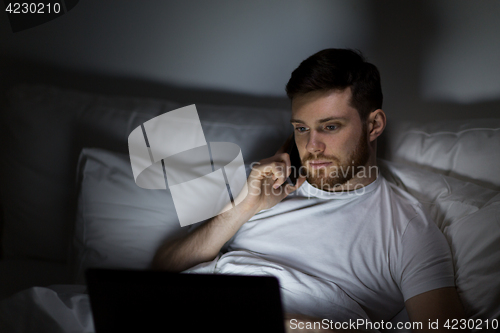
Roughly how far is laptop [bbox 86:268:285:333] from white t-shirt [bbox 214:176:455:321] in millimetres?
393

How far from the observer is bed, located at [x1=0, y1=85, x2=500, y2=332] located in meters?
0.99

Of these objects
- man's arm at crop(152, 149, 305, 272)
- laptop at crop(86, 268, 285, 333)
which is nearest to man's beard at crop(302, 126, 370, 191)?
man's arm at crop(152, 149, 305, 272)

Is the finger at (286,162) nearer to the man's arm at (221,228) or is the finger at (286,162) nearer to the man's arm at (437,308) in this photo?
the man's arm at (221,228)

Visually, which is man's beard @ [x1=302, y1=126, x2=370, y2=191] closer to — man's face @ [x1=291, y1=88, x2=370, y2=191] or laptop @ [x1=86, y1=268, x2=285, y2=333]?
man's face @ [x1=291, y1=88, x2=370, y2=191]

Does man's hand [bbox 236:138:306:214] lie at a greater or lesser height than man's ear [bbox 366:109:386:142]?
lesser

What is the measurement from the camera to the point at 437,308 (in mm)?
793

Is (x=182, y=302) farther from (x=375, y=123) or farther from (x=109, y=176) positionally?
(x=375, y=123)

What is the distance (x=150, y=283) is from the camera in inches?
21.8

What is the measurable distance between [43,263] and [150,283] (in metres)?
0.77

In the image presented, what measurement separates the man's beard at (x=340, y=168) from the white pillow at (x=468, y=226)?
146 mm

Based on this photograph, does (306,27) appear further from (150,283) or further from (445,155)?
(150,283)

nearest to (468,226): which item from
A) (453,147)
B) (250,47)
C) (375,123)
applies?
(453,147)

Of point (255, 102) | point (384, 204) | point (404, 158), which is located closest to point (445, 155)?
point (404, 158)

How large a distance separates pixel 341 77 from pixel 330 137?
0.58 ft
